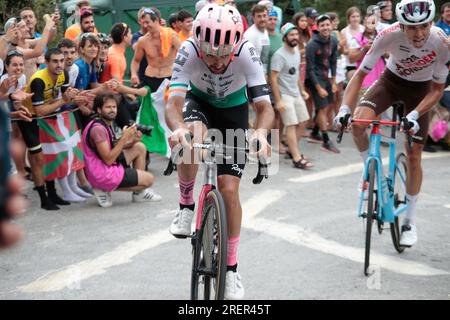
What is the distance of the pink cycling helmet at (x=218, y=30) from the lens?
15.6 ft

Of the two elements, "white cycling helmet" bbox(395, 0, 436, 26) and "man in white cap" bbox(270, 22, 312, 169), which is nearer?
"white cycling helmet" bbox(395, 0, 436, 26)

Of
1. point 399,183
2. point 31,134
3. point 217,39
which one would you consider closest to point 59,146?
point 31,134

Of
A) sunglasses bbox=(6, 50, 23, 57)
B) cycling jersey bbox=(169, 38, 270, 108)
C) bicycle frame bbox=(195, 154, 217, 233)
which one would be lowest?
bicycle frame bbox=(195, 154, 217, 233)

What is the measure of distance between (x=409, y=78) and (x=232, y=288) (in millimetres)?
2865

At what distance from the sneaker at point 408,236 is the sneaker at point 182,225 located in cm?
227

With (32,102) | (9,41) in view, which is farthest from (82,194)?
(9,41)

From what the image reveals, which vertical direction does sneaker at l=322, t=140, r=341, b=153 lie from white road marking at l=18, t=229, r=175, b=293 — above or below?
below

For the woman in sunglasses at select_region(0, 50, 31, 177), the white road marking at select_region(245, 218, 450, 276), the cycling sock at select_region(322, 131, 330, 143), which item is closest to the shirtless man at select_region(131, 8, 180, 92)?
the woman in sunglasses at select_region(0, 50, 31, 177)

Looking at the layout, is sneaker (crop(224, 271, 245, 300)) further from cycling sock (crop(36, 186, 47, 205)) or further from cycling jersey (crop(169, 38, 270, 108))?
cycling sock (crop(36, 186, 47, 205))

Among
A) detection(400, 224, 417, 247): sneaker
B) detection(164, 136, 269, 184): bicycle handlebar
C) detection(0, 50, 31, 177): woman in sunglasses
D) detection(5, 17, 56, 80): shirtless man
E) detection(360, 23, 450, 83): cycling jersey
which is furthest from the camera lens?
detection(5, 17, 56, 80): shirtless man

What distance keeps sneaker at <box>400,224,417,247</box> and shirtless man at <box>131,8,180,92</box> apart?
16.2ft

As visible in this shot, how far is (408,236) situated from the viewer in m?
6.77

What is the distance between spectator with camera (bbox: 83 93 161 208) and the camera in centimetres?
849

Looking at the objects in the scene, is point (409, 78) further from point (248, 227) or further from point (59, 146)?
point (59, 146)
